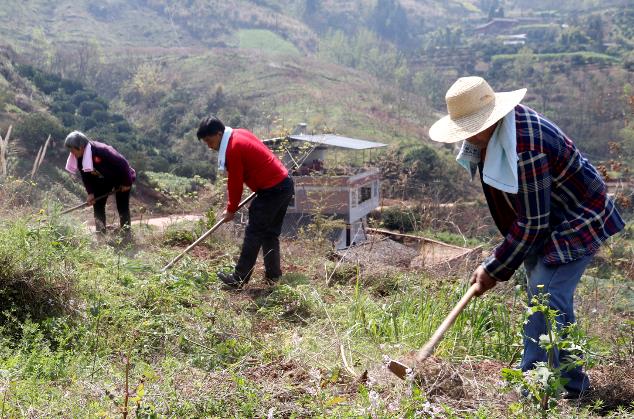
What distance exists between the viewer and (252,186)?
17.5 feet

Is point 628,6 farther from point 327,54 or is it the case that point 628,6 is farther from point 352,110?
point 352,110

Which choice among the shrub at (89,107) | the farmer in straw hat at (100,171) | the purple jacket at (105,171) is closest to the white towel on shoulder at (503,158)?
the farmer in straw hat at (100,171)

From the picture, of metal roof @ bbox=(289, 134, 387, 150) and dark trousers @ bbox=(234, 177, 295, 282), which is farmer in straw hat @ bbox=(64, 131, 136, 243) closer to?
dark trousers @ bbox=(234, 177, 295, 282)

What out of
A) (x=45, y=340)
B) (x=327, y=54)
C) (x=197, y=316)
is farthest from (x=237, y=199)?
(x=327, y=54)

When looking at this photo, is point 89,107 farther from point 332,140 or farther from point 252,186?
point 252,186

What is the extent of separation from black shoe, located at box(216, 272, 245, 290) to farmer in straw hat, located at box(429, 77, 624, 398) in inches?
99.3

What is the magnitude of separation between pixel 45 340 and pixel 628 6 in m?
94.6

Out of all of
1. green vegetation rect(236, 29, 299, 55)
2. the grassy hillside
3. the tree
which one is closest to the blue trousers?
the grassy hillside

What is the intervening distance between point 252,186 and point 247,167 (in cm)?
17

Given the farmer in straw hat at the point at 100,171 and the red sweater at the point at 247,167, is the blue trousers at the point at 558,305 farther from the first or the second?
the farmer in straw hat at the point at 100,171

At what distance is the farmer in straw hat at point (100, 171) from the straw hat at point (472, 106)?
13.3 ft

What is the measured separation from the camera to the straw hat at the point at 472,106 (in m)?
2.84

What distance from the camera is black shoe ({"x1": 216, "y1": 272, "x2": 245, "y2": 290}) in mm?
5184

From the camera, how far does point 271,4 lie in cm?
8819
